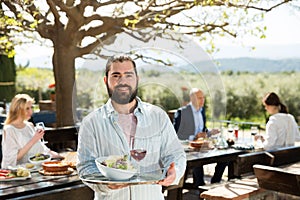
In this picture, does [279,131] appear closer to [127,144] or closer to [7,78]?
[127,144]

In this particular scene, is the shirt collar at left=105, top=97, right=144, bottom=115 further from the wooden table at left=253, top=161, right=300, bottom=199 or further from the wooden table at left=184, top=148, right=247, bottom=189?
the wooden table at left=184, top=148, right=247, bottom=189

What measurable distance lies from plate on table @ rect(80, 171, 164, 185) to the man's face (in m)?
0.28

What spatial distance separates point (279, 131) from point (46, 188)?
238 centimetres

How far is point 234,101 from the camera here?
13555 millimetres

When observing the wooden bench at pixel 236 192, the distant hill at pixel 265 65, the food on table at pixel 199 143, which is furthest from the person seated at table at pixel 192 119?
the distant hill at pixel 265 65

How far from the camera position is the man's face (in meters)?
1.78

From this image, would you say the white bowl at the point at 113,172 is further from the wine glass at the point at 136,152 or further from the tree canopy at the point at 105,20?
the tree canopy at the point at 105,20

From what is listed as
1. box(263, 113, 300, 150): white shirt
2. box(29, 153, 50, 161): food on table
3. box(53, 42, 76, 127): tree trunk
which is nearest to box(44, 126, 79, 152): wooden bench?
box(53, 42, 76, 127): tree trunk

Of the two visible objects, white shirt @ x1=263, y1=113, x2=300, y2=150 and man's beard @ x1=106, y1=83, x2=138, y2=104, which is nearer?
man's beard @ x1=106, y1=83, x2=138, y2=104

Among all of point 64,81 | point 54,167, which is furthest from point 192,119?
point 64,81

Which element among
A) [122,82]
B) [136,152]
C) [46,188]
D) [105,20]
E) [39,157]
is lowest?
[46,188]

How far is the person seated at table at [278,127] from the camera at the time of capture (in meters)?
4.39

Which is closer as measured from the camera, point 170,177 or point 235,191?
point 170,177

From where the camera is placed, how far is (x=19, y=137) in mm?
3613
